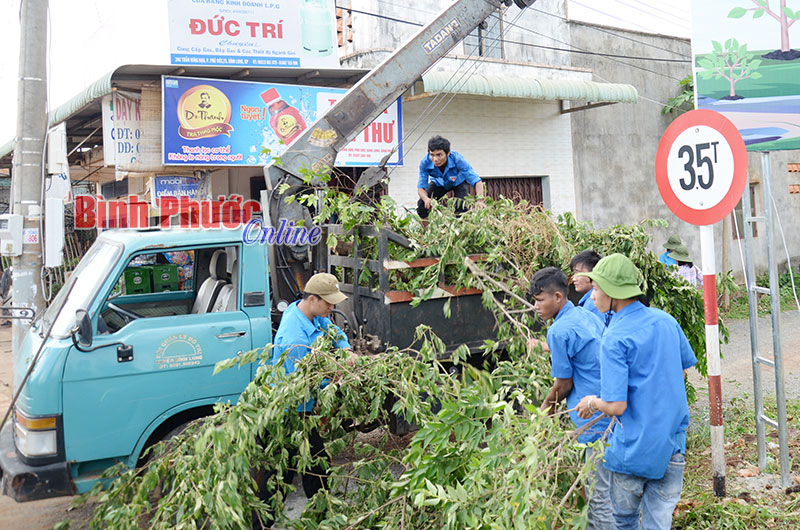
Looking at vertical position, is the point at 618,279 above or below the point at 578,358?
above

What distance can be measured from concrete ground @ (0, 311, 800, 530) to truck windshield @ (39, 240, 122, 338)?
4.27 ft

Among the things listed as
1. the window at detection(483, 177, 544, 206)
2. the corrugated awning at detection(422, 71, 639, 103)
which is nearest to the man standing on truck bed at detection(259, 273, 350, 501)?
the corrugated awning at detection(422, 71, 639, 103)

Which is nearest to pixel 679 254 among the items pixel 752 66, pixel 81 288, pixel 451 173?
pixel 451 173

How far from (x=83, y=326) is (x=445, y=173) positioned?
14.4 ft

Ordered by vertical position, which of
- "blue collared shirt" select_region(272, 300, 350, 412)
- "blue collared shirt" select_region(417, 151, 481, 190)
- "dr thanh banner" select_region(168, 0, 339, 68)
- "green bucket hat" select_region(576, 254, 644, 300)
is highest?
"dr thanh banner" select_region(168, 0, 339, 68)

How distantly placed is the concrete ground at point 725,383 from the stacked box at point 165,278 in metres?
1.85

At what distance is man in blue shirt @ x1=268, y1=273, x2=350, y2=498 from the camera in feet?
14.6

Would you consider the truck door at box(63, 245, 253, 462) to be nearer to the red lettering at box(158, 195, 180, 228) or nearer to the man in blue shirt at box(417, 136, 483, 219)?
the man in blue shirt at box(417, 136, 483, 219)

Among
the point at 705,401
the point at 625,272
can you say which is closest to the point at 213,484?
the point at 625,272

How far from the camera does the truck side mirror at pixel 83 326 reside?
446 cm

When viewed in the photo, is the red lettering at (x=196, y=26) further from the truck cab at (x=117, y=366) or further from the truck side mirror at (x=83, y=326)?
the truck side mirror at (x=83, y=326)

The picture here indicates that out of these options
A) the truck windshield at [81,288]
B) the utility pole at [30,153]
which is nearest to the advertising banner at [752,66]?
the truck windshield at [81,288]

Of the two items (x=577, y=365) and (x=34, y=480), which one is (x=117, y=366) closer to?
(x=34, y=480)

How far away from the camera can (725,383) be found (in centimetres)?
823
